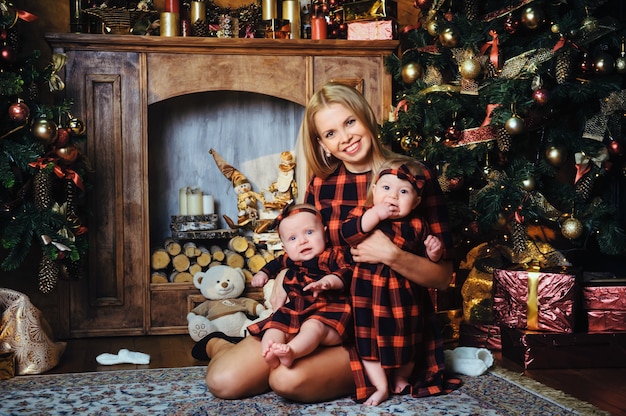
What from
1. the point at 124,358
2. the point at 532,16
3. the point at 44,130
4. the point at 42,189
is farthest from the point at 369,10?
the point at 124,358

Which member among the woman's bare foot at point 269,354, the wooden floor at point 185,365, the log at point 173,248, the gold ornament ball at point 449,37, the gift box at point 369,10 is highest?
the gift box at point 369,10

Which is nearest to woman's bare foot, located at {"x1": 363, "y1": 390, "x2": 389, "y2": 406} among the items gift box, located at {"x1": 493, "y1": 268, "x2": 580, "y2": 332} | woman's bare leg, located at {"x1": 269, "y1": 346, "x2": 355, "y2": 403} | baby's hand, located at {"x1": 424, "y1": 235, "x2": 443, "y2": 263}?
woman's bare leg, located at {"x1": 269, "y1": 346, "x2": 355, "y2": 403}

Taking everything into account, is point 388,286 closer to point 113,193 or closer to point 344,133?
point 344,133

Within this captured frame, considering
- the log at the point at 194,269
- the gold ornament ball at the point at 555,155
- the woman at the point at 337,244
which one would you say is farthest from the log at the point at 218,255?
the gold ornament ball at the point at 555,155

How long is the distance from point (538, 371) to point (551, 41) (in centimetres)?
139

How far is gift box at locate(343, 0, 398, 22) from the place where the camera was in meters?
3.79

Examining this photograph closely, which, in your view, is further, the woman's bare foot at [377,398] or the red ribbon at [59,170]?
the red ribbon at [59,170]

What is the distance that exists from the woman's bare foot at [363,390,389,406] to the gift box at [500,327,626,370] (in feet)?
2.62

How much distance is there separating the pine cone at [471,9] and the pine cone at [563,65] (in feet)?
1.78

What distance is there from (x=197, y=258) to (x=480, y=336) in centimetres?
157

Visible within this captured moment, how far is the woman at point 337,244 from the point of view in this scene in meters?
2.24

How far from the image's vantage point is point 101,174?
3.56 meters

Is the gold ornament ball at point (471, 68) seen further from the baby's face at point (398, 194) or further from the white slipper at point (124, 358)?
the white slipper at point (124, 358)

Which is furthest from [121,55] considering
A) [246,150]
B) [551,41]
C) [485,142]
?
[551,41]
